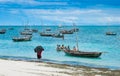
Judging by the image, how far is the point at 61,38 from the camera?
11069cm

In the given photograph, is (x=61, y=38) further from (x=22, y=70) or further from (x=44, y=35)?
(x=22, y=70)

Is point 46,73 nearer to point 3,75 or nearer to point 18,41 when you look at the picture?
point 3,75

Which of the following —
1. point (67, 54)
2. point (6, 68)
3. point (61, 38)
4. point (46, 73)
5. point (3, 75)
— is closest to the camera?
point (3, 75)

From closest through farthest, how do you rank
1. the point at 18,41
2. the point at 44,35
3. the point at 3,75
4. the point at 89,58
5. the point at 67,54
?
the point at 3,75 < the point at 89,58 < the point at 67,54 < the point at 18,41 < the point at 44,35

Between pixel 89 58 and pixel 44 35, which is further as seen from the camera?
pixel 44 35

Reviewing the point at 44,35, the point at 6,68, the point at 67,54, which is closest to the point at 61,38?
the point at 44,35

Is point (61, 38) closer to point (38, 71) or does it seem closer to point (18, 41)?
point (18, 41)

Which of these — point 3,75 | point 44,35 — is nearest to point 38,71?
point 3,75

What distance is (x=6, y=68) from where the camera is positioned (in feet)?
93.9

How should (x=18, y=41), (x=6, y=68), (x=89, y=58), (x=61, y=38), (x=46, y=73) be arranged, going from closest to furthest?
1. (x=46, y=73)
2. (x=6, y=68)
3. (x=89, y=58)
4. (x=18, y=41)
5. (x=61, y=38)

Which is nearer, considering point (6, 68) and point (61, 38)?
point (6, 68)

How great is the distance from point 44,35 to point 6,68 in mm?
99196

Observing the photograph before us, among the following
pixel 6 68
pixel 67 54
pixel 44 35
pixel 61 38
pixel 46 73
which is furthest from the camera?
pixel 44 35

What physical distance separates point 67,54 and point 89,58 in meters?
5.00
